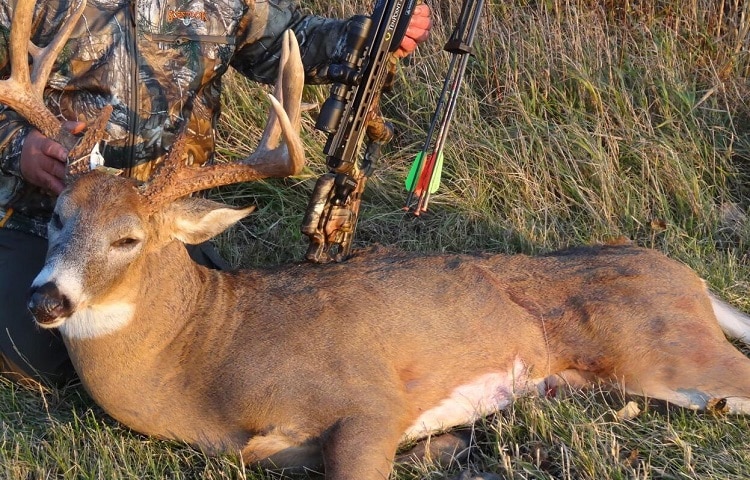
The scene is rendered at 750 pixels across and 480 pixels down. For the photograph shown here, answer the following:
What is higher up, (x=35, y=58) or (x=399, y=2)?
(x=399, y=2)

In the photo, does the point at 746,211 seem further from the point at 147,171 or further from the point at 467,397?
the point at 147,171

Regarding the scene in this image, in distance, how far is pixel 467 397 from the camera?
4043 mm

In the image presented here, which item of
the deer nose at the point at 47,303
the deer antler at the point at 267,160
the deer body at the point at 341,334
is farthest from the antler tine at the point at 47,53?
the deer nose at the point at 47,303

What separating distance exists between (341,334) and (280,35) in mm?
1912

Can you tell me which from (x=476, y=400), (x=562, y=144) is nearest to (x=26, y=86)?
(x=476, y=400)

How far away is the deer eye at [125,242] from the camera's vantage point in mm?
3629

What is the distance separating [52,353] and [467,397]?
5.90 feet

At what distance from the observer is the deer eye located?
3629 mm

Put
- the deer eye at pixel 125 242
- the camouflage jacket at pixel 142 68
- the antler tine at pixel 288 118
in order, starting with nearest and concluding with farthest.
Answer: the deer eye at pixel 125 242 < the antler tine at pixel 288 118 < the camouflage jacket at pixel 142 68

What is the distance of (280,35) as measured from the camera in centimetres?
515

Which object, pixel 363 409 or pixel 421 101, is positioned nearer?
pixel 363 409

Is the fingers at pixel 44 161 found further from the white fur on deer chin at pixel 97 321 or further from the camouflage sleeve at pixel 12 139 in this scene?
the white fur on deer chin at pixel 97 321

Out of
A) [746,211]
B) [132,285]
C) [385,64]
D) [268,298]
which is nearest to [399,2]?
[385,64]

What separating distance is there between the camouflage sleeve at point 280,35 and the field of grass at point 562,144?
796mm
